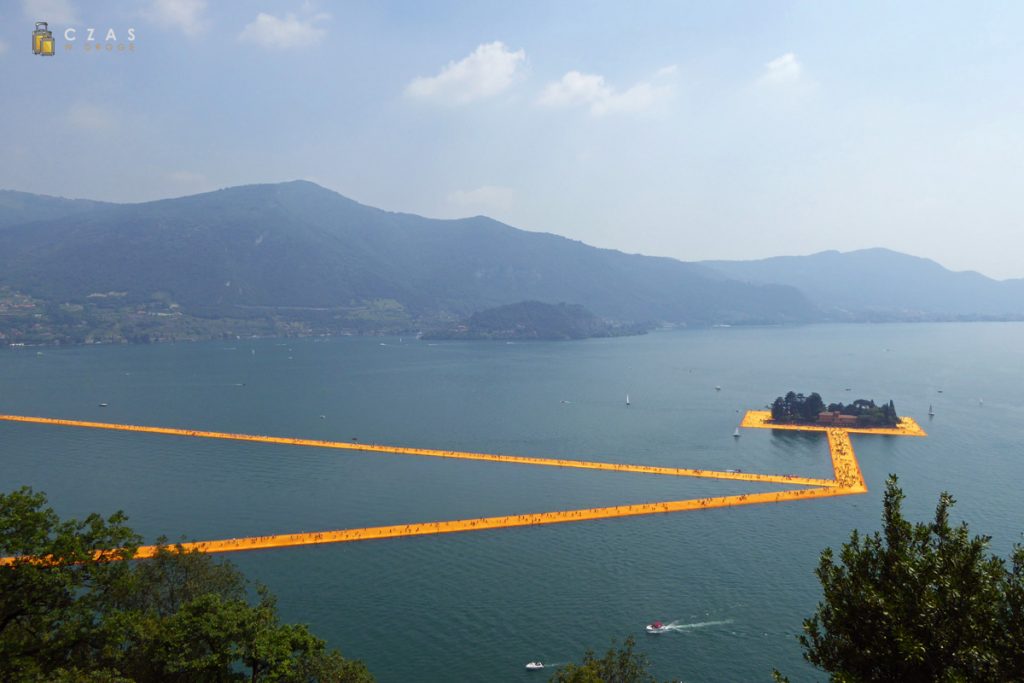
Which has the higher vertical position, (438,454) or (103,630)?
(103,630)

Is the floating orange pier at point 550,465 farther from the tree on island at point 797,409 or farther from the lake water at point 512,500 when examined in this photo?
the tree on island at point 797,409

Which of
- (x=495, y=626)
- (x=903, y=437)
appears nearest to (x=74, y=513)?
(x=495, y=626)

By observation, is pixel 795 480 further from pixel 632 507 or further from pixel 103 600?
pixel 103 600

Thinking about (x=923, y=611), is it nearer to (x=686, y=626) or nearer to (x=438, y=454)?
(x=686, y=626)

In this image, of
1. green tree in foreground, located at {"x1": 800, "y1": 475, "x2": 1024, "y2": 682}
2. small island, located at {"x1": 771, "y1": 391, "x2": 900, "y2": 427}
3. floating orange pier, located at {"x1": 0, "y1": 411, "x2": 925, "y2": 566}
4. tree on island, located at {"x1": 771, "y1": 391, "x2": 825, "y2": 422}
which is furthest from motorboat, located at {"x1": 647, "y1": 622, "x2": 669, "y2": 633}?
tree on island, located at {"x1": 771, "y1": 391, "x2": 825, "y2": 422}

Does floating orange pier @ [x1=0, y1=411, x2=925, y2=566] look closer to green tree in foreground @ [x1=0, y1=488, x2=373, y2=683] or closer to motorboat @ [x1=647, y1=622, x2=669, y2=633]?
green tree in foreground @ [x1=0, y1=488, x2=373, y2=683]

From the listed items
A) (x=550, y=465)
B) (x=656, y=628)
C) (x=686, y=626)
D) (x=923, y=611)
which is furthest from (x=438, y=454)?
(x=923, y=611)
